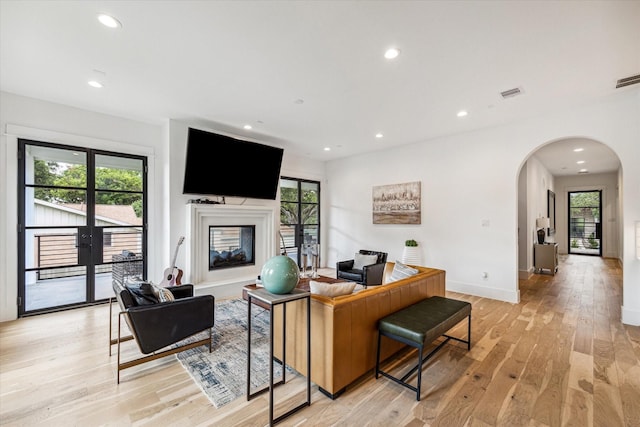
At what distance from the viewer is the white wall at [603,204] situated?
904 cm

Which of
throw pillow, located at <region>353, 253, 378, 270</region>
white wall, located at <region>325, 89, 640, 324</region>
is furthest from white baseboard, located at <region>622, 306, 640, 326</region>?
throw pillow, located at <region>353, 253, 378, 270</region>

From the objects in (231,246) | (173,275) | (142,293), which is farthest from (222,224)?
(142,293)

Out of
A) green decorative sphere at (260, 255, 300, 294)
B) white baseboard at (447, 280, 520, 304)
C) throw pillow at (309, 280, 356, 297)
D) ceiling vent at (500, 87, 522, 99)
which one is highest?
ceiling vent at (500, 87, 522, 99)

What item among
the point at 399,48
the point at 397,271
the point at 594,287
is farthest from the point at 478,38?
the point at 594,287

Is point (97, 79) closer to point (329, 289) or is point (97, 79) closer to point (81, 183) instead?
point (81, 183)

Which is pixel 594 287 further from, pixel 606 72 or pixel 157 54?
pixel 157 54

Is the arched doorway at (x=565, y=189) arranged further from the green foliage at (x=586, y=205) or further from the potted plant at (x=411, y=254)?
Answer: the potted plant at (x=411, y=254)

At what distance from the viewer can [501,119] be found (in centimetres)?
432

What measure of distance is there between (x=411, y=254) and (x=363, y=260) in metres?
1.00

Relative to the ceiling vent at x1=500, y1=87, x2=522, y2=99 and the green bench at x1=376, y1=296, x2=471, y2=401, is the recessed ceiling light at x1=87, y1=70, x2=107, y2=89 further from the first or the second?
the ceiling vent at x1=500, y1=87, x2=522, y2=99

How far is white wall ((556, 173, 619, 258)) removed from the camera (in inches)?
356

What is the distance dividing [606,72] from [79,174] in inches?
268

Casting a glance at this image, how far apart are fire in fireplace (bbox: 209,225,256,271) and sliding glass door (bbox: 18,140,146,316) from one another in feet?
3.64

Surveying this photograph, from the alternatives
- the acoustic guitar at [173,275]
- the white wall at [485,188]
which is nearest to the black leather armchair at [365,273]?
the white wall at [485,188]
